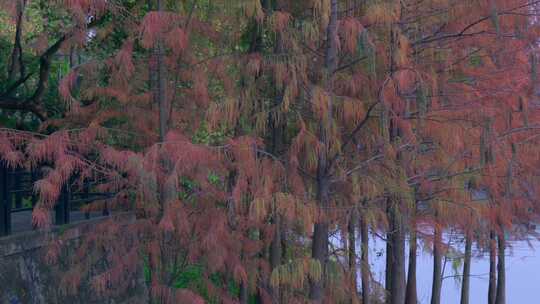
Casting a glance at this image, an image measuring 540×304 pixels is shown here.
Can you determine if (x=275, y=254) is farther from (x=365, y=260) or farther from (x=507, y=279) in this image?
(x=507, y=279)

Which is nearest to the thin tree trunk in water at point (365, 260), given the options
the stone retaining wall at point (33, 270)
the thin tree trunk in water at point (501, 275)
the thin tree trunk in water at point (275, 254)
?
the thin tree trunk in water at point (275, 254)

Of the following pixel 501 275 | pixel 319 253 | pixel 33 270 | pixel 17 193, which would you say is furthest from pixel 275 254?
pixel 501 275

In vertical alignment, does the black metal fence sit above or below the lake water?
above

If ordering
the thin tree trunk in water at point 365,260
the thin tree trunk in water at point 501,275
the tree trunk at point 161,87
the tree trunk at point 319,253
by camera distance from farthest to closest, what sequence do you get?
the thin tree trunk in water at point 501,275 < the thin tree trunk in water at point 365,260 < the tree trunk at point 319,253 < the tree trunk at point 161,87

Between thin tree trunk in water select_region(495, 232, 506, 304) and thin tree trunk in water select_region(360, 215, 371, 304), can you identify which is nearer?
thin tree trunk in water select_region(360, 215, 371, 304)

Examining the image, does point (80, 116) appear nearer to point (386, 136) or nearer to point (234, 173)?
point (234, 173)

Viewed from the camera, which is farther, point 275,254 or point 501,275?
point 501,275

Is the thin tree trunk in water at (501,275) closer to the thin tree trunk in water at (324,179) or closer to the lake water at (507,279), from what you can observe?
the lake water at (507,279)

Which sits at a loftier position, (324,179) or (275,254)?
(324,179)

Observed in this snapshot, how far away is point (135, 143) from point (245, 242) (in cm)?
203

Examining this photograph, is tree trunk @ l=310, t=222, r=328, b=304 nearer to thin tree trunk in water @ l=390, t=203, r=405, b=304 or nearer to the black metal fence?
thin tree trunk in water @ l=390, t=203, r=405, b=304

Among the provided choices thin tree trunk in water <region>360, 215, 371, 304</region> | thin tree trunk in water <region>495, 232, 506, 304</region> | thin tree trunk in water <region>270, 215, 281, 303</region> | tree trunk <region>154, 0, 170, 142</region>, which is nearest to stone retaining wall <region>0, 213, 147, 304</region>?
tree trunk <region>154, 0, 170, 142</region>

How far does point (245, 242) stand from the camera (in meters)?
9.49

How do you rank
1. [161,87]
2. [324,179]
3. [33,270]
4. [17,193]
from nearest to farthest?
[161,87], [33,270], [17,193], [324,179]
